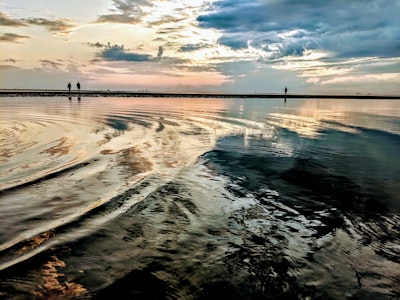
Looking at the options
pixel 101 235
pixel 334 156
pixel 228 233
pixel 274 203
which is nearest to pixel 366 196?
pixel 274 203

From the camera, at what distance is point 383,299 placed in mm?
4848

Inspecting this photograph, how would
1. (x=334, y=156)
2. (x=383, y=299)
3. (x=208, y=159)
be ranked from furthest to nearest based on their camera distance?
(x=334, y=156) < (x=208, y=159) < (x=383, y=299)

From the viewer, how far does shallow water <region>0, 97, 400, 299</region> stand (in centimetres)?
508

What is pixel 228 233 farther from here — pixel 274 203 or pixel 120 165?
pixel 120 165

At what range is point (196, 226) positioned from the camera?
23.7ft

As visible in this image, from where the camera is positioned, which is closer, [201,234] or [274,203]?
[201,234]

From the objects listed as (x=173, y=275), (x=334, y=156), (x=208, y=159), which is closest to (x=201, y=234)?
(x=173, y=275)

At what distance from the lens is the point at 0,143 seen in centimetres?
1634

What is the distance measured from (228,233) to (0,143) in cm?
1412

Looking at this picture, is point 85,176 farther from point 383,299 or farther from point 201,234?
point 383,299

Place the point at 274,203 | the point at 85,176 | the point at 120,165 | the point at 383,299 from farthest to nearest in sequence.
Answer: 1. the point at 120,165
2. the point at 85,176
3. the point at 274,203
4. the point at 383,299

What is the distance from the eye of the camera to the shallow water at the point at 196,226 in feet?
16.7

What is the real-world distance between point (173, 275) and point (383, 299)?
310 centimetres

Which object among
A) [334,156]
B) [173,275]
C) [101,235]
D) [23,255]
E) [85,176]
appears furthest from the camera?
[334,156]
